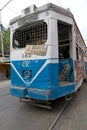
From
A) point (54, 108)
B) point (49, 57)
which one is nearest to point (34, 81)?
point (49, 57)

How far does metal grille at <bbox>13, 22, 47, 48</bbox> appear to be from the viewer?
641cm

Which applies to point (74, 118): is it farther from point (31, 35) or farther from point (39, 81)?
point (31, 35)

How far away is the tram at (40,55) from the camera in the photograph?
5.97m

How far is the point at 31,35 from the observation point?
22.8ft

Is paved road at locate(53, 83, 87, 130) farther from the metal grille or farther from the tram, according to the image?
the metal grille

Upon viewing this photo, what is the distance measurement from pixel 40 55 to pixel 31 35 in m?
1.18

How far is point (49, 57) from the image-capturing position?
5.90m

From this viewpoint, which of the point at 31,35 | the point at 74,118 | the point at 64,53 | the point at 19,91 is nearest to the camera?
the point at 74,118

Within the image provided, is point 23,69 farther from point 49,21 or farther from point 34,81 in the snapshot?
point 49,21

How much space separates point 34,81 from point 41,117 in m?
1.16

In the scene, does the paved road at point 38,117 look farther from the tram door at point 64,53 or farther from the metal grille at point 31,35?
the metal grille at point 31,35

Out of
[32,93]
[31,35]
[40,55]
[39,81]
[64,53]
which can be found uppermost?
[31,35]

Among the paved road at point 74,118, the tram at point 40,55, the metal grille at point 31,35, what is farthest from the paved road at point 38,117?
the metal grille at point 31,35

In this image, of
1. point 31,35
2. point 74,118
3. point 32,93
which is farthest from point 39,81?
point 31,35
